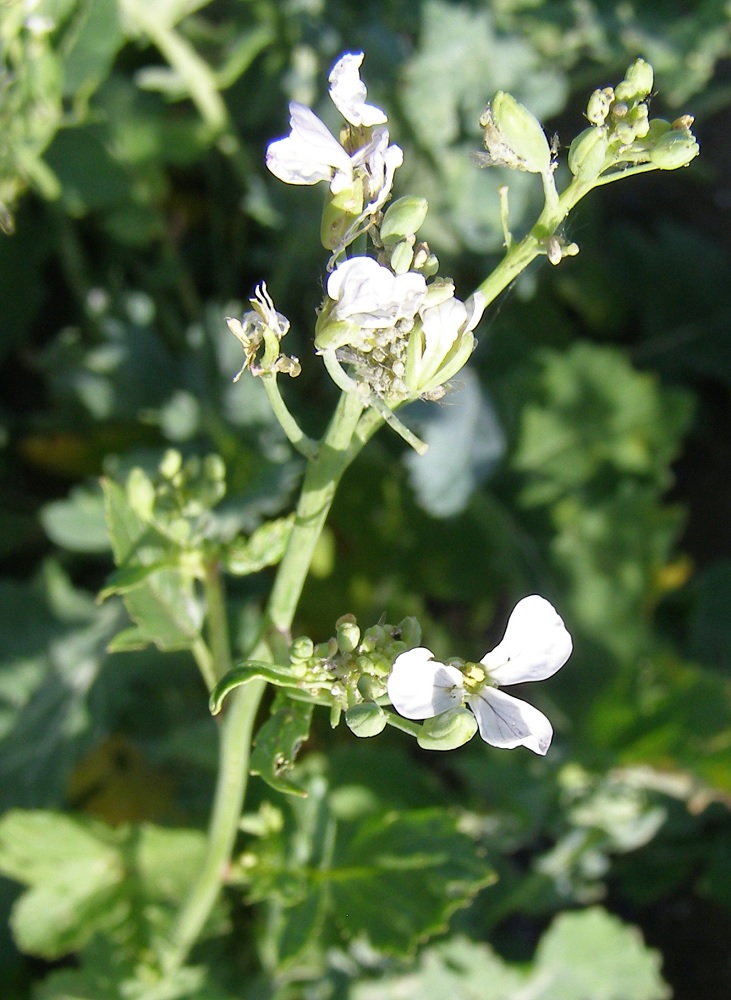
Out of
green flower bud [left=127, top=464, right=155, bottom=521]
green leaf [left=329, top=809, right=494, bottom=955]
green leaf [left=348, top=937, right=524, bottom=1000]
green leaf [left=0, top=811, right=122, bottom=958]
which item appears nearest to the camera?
green flower bud [left=127, top=464, right=155, bottom=521]

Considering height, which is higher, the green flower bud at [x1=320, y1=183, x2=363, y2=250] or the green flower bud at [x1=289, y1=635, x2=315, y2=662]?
the green flower bud at [x1=320, y1=183, x2=363, y2=250]

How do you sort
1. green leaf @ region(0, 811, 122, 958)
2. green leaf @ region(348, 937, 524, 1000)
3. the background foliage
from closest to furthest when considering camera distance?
green leaf @ region(0, 811, 122, 958), the background foliage, green leaf @ region(348, 937, 524, 1000)

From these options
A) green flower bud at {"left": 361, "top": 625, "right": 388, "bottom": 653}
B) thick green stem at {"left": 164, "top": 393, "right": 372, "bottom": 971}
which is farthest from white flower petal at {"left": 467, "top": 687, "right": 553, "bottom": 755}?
thick green stem at {"left": 164, "top": 393, "right": 372, "bottom": 971}

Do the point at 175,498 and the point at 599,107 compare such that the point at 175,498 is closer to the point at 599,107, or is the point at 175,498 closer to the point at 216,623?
the point at 216,623

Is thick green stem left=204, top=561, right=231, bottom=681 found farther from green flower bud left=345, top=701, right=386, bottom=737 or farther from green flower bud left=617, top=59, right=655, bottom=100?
green flower bud left=617, top=59, right=655, bottom=100

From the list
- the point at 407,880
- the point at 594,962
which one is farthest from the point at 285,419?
the point at 594,962

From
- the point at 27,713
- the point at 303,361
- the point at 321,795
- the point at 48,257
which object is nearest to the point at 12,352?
the point at 48,257

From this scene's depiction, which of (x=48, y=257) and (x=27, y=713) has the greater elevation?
(x=48, y=257)

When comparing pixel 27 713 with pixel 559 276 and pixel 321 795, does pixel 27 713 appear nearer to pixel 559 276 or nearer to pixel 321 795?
pixel 321 795
